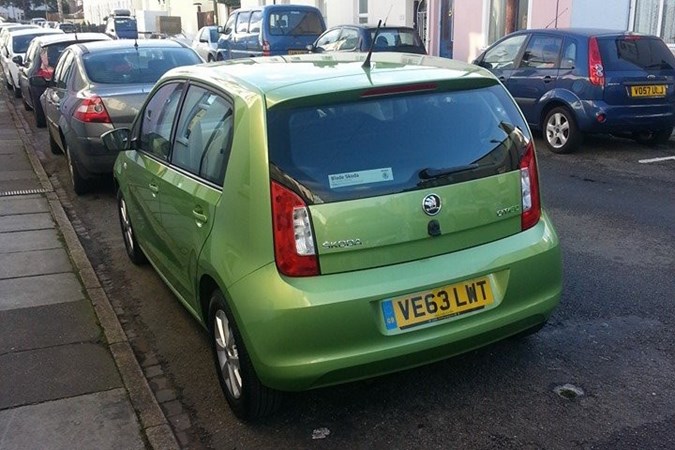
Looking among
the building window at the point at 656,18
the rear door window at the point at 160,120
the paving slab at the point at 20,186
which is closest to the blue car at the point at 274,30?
the building window at the point at 656,18

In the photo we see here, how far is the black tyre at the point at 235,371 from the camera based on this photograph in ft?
11.0

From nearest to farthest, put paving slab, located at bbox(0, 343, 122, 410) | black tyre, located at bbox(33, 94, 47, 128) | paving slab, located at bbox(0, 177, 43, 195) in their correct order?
paving slab, located at bbox(0, 343, 122, 410), paving slab, located at bbox(0, 177, 43, 195), black tyre, located at bbox(33, 94, 47, 128)

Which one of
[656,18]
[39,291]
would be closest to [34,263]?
[39,291]

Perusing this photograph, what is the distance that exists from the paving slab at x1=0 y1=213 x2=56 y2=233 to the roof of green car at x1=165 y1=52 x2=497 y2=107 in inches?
140

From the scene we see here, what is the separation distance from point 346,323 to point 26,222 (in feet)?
17.1

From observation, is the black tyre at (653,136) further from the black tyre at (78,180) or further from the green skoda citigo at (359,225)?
the black tyre at (78,180)

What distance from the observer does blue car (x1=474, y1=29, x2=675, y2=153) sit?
940cm

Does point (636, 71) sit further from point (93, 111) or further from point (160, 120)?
point (160, 120)

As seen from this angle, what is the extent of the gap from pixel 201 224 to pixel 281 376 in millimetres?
938

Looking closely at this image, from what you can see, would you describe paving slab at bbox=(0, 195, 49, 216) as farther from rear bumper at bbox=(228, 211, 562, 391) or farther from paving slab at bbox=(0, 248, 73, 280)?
rear bumper at bbox=(228, 211, 562, 391)

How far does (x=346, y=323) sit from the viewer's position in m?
3.08

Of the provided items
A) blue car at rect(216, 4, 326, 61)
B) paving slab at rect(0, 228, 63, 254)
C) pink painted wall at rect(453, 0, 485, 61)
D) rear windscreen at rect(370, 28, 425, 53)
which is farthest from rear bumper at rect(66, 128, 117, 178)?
pink painted wall at rect(453, 0, 485, 61)

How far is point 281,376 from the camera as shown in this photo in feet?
10.3

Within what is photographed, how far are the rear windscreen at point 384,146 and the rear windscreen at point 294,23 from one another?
1482 centimetres
